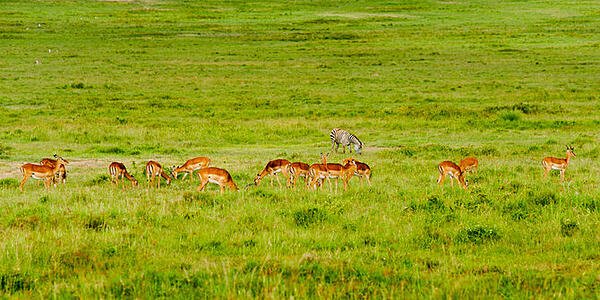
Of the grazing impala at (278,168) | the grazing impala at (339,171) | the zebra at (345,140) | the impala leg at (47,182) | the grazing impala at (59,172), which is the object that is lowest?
the grazing impala at (339,171)

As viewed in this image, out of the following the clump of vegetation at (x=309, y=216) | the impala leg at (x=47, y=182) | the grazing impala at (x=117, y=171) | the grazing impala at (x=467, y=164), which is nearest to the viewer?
the clump of vegetation at (x=309, y=216)

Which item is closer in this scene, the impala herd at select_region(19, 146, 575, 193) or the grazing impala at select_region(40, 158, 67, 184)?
the impala herd at select_region(19, 146, 575, 193)

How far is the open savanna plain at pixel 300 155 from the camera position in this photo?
8062 millimetres

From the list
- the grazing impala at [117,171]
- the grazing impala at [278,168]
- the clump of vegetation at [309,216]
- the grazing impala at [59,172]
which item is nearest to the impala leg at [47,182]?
the grazing impala at [59,172]

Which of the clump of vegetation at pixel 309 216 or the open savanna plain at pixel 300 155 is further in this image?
the clump of vegetation at pixel 309 216

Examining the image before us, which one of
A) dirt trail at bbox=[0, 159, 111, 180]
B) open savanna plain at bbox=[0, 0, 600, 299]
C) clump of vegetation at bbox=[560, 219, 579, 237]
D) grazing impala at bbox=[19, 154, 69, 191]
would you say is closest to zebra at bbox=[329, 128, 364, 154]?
open savanna plain at bbox=[0, 0, 600, 299]

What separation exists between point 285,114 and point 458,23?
6401 centimetres

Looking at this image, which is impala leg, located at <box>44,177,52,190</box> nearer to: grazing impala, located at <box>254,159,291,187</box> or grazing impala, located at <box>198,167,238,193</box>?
grazing impala, located at <box>198,167,238,193</box>

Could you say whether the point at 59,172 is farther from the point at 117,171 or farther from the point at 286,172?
the point at 286,172

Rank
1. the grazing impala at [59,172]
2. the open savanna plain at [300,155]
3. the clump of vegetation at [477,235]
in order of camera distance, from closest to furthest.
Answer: the open savanna plain at [300,155], the clump of vegetation at [477,235], the grazing impala at [59,172]

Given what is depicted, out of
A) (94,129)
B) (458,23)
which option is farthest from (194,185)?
(458,23)

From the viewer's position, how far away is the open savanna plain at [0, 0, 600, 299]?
317 inches

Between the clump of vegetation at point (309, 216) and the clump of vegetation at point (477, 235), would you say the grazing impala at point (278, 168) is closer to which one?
the clump of vegetation at point (309, 216)

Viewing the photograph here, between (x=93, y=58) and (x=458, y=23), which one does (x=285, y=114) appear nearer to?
(x=93, y=58)
